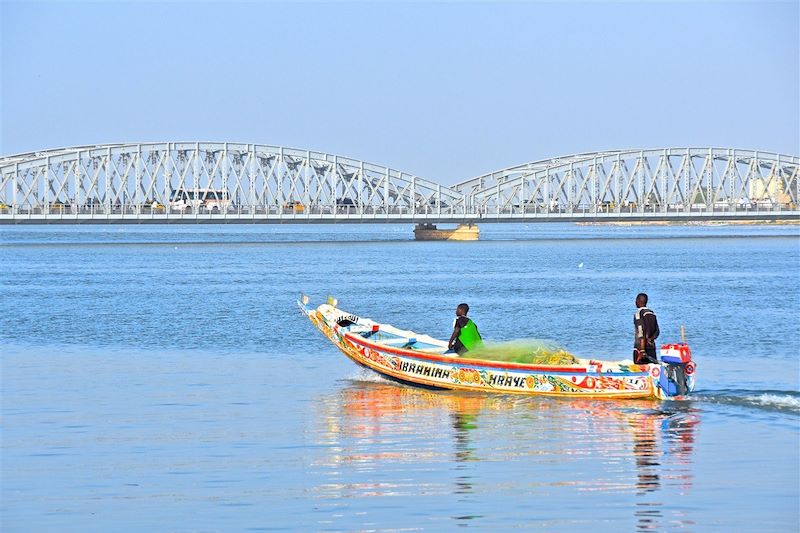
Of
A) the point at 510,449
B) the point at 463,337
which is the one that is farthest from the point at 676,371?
the point at 510,449

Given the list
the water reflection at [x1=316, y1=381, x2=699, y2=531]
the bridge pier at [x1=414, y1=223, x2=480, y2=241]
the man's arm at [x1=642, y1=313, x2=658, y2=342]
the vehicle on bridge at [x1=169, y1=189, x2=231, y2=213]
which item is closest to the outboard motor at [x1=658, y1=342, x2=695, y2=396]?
the water reflection at [x1=316, y1=381, x2=699, y2=531]

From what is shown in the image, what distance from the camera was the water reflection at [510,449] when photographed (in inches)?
663

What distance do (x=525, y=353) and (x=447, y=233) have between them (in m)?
137

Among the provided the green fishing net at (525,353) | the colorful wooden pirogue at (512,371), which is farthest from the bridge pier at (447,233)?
the green fishing net at (525,353)

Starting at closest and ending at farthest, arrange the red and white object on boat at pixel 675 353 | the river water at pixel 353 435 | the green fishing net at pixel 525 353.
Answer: the river water at pixel 353 435 < the red and white object on boat at pixel 675 353 < the green fishing net at pixel 525 353

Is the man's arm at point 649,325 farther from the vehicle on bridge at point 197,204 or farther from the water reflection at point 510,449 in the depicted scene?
the vehicle on bridge at point 197,204

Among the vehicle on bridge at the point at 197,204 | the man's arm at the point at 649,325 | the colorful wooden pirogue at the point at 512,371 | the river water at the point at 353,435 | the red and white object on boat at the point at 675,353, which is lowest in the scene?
the river water at the point at 353,435

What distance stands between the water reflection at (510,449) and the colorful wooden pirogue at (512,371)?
229 millimetres

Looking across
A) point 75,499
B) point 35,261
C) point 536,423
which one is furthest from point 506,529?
point 35,261

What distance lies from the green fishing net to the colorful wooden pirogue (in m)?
0.32

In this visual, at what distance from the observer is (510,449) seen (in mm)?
19906

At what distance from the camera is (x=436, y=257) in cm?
11194

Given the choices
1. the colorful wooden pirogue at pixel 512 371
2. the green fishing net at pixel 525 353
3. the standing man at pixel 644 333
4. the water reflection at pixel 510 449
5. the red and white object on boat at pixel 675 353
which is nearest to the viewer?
the water reflection at pixel 510 449

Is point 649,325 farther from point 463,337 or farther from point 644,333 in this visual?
point 463,337
